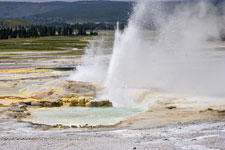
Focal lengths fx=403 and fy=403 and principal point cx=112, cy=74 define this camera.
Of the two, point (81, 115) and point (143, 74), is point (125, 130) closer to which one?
point (81, 115)

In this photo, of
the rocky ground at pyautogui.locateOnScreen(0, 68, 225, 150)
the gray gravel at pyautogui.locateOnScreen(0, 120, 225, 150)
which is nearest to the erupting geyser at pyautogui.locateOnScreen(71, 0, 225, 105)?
the rocky ground at pyautogui.locateOnScreen(0, 68, 225, 150)

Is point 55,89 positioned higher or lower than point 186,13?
lower

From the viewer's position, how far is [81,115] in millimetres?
21969

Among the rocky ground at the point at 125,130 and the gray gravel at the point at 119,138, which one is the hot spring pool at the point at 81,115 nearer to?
the rocky ground at the point at 125,130

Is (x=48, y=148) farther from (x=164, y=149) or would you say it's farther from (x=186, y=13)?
(x=186, y=13)

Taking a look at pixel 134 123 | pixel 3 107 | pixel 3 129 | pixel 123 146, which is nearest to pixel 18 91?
pixel 3 107

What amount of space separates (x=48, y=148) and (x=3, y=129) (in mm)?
4240

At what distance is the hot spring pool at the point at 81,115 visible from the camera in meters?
20.4

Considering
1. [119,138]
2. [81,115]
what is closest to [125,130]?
[119,138]

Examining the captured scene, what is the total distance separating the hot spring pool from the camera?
2042 cm

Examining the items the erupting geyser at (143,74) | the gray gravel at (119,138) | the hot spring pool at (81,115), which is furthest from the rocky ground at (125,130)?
the erupting geyser at (143,74)

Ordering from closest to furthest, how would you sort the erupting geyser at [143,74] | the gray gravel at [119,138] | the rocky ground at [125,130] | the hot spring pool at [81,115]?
the gray gravel at [119,138], the rocky ground at [125,130], the hot spring pool at [81,115], the erupting geyser at [143,74]

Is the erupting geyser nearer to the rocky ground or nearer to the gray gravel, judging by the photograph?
the rocky ground

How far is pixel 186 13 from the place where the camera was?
54156 mm
